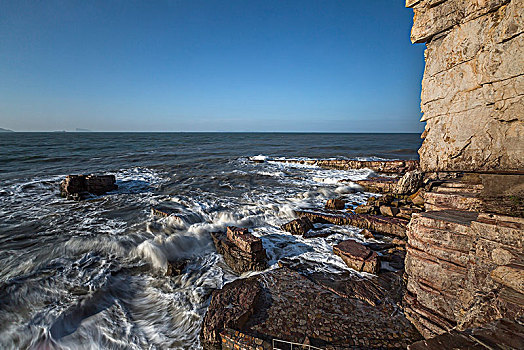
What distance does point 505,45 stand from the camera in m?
3.04

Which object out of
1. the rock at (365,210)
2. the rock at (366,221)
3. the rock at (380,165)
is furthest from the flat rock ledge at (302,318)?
the rock at (380,165)

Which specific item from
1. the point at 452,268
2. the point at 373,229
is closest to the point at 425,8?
the point at 452,268

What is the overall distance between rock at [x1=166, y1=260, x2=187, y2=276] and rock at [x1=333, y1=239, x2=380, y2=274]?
4.43 metres

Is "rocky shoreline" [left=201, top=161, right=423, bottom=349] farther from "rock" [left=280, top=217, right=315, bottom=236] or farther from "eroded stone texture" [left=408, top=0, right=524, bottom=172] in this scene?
"eroded stone texture" [left=408, top=0, right=524, bottom=172]

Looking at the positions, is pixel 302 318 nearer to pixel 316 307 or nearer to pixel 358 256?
pixel 316 307

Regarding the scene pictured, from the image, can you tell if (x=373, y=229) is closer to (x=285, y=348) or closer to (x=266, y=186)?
(x=285, y=348)

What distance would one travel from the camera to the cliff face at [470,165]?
283 centimetres

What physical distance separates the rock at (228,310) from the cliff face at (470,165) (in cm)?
289

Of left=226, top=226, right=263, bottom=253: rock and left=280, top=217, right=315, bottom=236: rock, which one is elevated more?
left=226, top=226, right=263, bottom=253: rock

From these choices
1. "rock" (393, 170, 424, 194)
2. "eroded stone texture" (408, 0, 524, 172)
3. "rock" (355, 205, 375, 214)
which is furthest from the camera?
"rock" (393, 170, 424, 194)

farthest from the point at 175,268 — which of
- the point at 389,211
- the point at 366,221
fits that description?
the point at 389,211

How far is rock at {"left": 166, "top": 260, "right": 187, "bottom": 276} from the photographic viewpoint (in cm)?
630

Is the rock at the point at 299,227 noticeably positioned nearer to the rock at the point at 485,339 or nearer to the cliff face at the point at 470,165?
the cliff face at the point at 470,165

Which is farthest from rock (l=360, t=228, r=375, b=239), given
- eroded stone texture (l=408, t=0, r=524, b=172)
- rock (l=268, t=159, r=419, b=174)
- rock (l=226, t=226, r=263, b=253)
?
rock (l=268, t=159, r=419, b=174)
